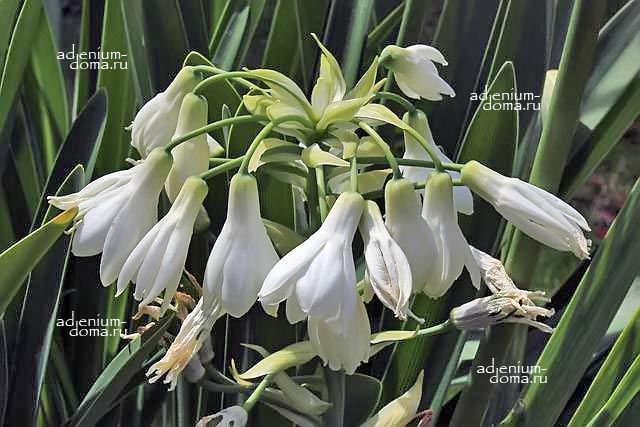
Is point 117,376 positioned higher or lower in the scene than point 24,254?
lower

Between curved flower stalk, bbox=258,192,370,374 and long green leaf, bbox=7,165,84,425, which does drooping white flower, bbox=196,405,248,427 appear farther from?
long green leaf, bbox=7,165,84,425

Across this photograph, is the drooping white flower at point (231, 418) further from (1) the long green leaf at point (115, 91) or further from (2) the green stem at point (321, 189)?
(1) the long green leaf at point (115, 91)

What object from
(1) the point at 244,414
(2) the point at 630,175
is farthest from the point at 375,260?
(2) the point at 630,175

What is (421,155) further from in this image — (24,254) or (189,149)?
(24,254)

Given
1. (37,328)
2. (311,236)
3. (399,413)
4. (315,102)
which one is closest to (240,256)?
(311,236)

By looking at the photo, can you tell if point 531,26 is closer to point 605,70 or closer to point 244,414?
point 605,70

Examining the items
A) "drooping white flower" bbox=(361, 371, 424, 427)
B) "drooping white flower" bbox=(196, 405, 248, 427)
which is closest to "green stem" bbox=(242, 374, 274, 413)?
"drooping white flower" bbox=(196, 405, 248, 427)
